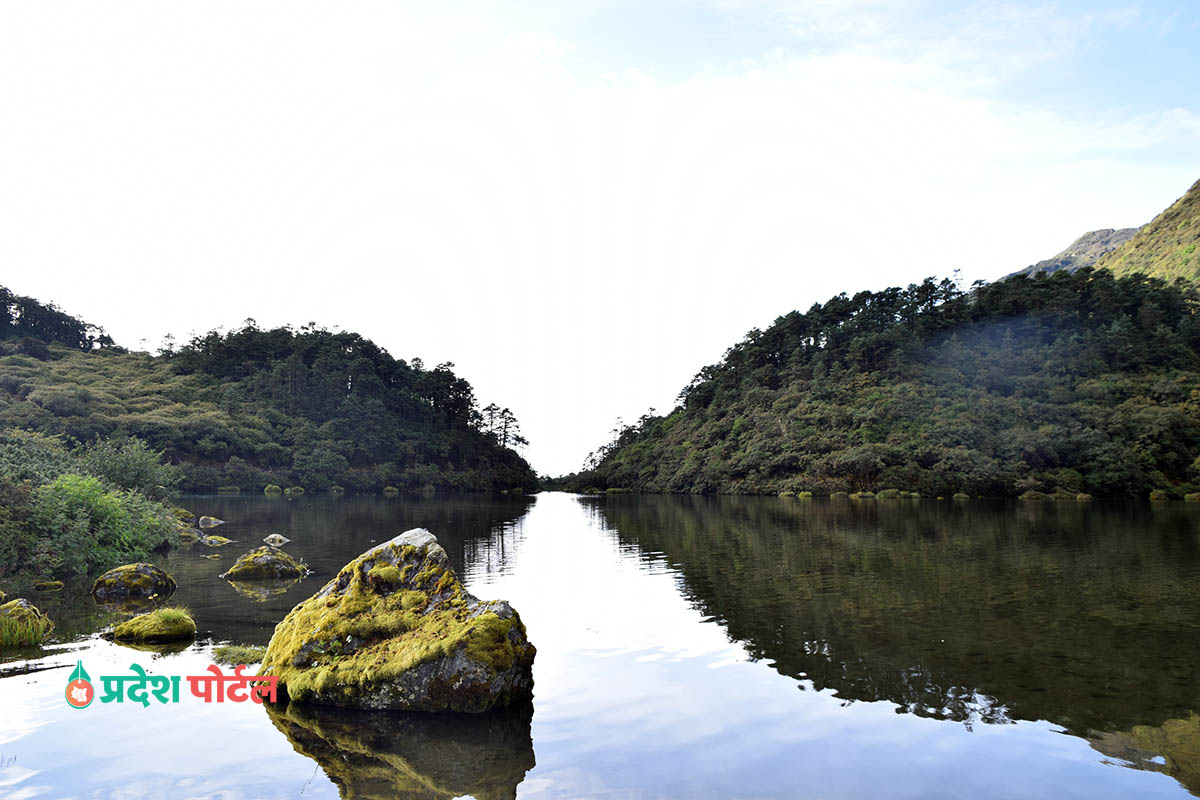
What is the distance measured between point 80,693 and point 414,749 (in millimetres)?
6053

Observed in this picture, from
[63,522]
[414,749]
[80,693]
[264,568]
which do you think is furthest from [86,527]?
[414,749]

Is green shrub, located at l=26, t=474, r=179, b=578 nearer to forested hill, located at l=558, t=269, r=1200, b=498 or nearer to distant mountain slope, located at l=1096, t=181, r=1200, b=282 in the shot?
forested hill, located at l=558, t=269, r=1200, b=498

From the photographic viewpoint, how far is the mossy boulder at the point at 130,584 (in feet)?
60.4

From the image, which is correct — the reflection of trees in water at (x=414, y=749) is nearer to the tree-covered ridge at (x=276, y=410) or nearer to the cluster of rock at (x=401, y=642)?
the cluster of rock at (x=401, y=642)

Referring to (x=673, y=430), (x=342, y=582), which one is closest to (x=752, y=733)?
(x=342, y=582)

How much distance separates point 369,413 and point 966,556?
387ft

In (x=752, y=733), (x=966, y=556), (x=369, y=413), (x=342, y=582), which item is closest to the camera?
(x=752, y=733)

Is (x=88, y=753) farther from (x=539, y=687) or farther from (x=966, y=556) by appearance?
(x=966, y=556)

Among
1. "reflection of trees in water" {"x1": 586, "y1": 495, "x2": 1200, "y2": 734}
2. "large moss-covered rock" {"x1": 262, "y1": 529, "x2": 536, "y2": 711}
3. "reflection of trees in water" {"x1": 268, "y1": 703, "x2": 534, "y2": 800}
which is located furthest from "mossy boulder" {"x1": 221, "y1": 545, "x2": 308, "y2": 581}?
"reflection of trees in water" {"x1": 268, "y1": 703, "x2": 534, "y2": 800}

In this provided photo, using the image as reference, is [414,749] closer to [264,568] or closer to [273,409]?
[264,568]

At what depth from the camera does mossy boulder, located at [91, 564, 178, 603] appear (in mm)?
18422

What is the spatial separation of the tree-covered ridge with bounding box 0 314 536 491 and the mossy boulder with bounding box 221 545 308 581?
75.6 metres

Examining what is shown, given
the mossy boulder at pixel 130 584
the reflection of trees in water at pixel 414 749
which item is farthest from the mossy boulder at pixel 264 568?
the reflection of trees in water at pixel 414 749

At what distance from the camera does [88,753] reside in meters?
8.38
